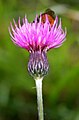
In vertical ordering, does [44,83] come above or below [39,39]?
below

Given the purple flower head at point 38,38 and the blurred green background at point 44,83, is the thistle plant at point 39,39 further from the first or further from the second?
the blurred green background at point 44,83

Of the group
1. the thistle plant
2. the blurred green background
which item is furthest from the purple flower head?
the blurred green background

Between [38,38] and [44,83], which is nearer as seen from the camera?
[38,38]

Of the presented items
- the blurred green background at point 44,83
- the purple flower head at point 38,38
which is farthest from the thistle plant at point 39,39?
the blurred green background at point 44,83

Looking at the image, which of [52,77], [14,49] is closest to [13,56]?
[14,49]

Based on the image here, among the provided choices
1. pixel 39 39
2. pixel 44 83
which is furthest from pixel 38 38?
pixel 44 83

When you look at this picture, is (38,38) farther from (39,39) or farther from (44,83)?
(44,83)
